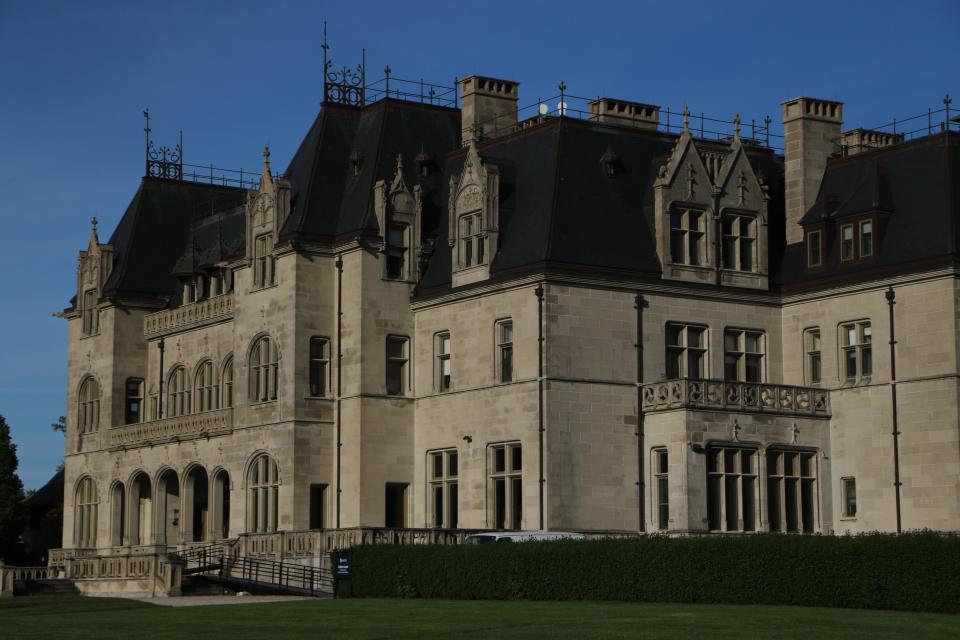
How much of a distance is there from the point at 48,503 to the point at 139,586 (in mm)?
42600

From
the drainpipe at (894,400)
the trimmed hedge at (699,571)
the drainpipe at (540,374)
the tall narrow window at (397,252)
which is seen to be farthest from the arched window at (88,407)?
the drainpipe at (894,400)

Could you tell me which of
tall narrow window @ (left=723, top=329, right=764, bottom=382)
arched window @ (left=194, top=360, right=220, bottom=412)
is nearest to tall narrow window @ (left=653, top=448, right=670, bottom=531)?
tall narrow window @ (left=723, top=329, right=764, bottom=382)

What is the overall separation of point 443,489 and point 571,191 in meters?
10.4

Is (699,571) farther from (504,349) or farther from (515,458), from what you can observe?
(504,349)

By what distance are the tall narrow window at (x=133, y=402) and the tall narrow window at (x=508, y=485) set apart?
2182 centimetres

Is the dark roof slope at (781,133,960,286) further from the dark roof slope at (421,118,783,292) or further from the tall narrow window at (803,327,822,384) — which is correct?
the dark roof slope at (421,118,783,292)

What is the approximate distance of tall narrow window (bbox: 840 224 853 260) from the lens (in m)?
55.9

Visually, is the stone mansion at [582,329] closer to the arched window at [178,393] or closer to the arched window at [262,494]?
the arched window at [262,494]

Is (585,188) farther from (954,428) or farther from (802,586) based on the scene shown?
(802,586)

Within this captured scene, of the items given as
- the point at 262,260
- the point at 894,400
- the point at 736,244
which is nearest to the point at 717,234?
the point at 736,244

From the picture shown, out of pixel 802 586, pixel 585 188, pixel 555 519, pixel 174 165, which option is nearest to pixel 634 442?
pixel 555 519

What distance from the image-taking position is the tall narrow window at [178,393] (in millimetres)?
69312

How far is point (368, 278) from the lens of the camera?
58.8 metres

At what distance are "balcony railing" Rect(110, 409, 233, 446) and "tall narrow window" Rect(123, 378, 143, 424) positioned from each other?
1266 millimetres
